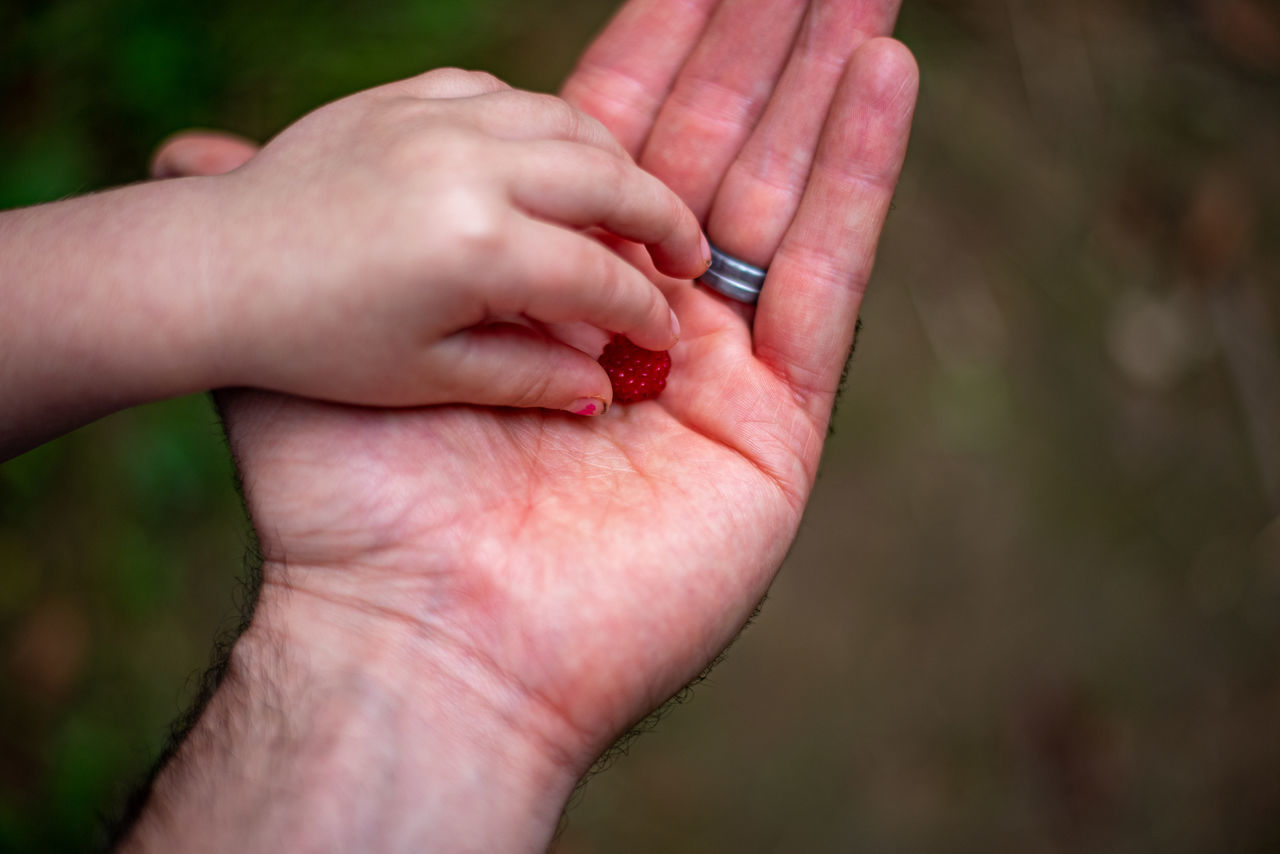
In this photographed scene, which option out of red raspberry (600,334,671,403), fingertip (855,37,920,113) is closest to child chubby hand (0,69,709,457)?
red raspberry (600,334,671,403)

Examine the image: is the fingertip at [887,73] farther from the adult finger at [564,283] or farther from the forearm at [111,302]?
the forearm at [111,302]

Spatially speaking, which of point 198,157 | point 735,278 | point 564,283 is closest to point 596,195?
point 564,283

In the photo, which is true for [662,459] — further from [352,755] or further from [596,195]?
[352,755]

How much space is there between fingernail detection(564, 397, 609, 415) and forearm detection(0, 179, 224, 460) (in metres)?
0.38

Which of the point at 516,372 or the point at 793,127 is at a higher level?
the point at 793,127

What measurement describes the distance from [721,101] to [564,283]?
0.61 meters

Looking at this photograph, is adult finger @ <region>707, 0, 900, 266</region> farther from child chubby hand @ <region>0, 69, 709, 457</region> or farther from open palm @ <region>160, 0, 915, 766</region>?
child chubby hand @ <region>0, 69, 709, 457</region>

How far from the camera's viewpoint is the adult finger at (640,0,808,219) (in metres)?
1.29

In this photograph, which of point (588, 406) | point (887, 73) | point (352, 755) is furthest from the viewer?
point (887, 73)

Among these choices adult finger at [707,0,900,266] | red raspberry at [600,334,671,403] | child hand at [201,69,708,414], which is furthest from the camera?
adult finger at [707,0,900,266]

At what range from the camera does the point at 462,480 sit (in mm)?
979

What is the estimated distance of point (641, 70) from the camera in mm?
1354

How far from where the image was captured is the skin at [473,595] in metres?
0.91

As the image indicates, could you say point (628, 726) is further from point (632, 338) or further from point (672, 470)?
point (632, 338)
